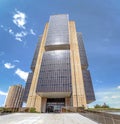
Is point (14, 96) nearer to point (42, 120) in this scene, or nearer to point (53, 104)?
point (53, 104)

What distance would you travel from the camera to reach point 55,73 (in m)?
60.4

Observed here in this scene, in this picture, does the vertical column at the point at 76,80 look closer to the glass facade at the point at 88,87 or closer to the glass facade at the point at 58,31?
the glass facade at the point at 58,31

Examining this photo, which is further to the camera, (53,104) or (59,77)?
(53,104)

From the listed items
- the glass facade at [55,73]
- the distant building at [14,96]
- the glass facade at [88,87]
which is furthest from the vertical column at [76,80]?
the distant building at [14,96]

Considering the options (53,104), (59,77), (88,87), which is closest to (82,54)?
(88,87)

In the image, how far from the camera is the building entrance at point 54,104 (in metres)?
61.5

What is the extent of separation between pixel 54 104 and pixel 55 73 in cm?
1534

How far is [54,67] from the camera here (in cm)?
6231

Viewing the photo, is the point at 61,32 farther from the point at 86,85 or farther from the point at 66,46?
the point at 86,85

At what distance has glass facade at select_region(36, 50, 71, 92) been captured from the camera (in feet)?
184

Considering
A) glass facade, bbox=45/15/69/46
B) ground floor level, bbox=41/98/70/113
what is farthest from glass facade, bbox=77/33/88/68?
ground floor level, bbox=41/98/70/113

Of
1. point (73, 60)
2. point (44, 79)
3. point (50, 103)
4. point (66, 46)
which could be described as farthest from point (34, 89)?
point (66, 46)

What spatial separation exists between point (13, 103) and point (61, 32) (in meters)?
93.1

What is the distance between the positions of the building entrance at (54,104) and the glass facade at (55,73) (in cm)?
1104
